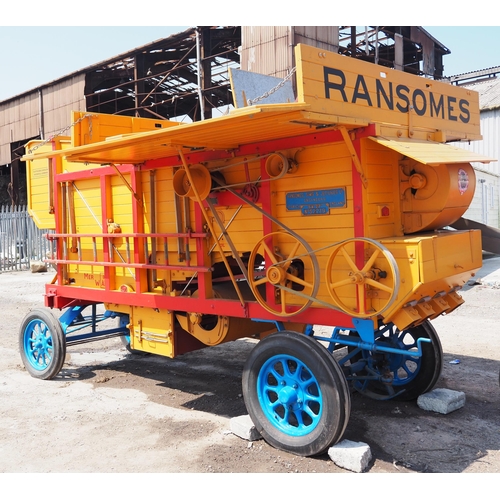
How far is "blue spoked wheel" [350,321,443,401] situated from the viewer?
534 centimetres

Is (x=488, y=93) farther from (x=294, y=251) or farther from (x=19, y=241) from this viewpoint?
(x=294, y=251)

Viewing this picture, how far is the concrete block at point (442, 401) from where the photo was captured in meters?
5.05

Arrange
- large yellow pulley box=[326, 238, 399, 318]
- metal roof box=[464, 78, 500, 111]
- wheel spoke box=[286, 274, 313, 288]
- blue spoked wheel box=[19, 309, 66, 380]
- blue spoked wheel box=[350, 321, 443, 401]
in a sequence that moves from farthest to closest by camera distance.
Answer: metal roof box=[464, 78, 500, 111]
blue spoked wheel box=[19, 309, 66, 380]
blue spoked wheel box=[350, 321, 443, 401]
wheel spoke box=[286, 274, 313, 288]
large yellow pulley box=[326, 238, 399, 318]

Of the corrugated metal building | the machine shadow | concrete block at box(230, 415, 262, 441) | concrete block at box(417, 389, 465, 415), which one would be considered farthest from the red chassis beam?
the corrugated metal building

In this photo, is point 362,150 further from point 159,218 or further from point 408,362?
point 408,362

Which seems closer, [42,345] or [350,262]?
[350,262]

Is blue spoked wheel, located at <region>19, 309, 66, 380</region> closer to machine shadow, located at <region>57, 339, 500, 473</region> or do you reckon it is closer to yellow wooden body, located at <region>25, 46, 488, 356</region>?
machine shadow, located at <region>57, 339, 500, 473</region>

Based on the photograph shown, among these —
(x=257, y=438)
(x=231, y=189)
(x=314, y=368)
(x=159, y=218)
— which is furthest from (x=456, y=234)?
(x=159, y=218)

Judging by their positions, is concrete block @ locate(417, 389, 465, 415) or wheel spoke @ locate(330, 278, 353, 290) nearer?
wheel spoke @ locate(330, 278, 353, 290)

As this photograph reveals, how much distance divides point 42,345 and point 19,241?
13.8 m

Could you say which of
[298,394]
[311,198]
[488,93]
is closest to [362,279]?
[311,198]

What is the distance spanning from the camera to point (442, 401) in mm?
5070

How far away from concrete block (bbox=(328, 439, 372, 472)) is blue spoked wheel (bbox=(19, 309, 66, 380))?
3705 millimetres

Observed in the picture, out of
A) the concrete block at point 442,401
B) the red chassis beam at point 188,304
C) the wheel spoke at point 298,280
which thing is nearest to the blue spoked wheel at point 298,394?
the red chassis beam at point 188,304
